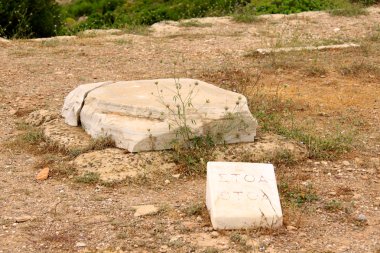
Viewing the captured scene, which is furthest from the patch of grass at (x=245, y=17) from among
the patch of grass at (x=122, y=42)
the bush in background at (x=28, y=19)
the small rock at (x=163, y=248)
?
the small rock at (x=163, y=248)

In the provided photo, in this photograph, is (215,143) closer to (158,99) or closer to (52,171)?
(158,99)

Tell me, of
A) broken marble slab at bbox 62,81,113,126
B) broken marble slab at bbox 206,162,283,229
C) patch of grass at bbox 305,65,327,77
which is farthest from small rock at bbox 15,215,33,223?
patch of grass at bbox 305,65,327,77

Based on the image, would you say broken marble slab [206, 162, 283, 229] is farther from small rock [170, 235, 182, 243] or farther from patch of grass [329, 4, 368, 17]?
patch of grass [329, 4, 368, 17]

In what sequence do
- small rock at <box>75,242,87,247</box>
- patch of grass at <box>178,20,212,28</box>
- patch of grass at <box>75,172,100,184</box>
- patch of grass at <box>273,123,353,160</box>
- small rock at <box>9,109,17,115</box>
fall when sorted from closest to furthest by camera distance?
small rock at <box>75,242,87,247</box> < patch of grass at <box>75,172,100,184</box> < patch of grass at <box>273,123,353,160</box> < small rock at <box>9,109,17,115</box> < patch of grass at <box>178,20,212,28</box>

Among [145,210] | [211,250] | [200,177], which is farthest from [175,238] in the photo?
[200,177]

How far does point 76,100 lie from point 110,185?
3.70ft

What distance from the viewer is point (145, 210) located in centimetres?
450

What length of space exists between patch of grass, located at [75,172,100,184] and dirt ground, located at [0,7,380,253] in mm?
52

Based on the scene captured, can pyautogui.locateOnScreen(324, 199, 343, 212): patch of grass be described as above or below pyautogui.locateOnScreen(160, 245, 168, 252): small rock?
below

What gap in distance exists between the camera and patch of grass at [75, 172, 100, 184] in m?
4.90

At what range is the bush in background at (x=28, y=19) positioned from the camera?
9383mm

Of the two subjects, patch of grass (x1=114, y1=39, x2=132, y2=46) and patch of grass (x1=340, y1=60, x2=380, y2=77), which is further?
patch of grass (x1=114, y1=39, x2=132, y2=46)

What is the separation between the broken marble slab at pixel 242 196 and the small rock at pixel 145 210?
340 millimetres

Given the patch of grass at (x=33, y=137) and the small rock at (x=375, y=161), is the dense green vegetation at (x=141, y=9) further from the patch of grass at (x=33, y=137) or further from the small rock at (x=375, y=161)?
the small rock at (x=375, y=161)
